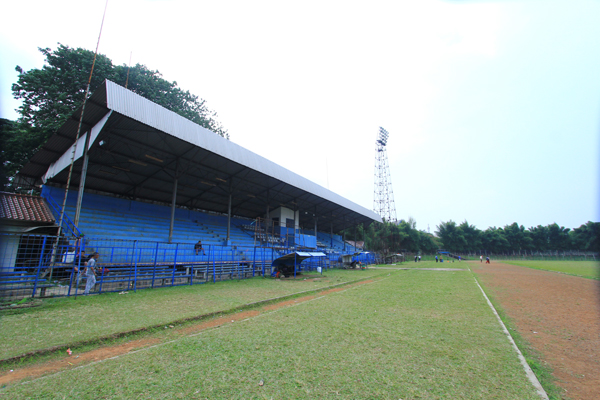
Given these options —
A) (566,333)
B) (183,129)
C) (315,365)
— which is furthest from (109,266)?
(566,333)

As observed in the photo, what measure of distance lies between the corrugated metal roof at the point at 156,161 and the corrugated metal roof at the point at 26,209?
2204mm

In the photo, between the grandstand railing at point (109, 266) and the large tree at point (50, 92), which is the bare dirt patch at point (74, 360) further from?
the large tree at point (50, 92)

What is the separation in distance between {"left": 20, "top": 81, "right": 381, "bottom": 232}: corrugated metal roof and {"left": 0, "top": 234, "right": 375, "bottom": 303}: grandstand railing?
550 centimetres

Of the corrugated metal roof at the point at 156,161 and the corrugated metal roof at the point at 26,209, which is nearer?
the corrugated metal roof at the point at 26,209

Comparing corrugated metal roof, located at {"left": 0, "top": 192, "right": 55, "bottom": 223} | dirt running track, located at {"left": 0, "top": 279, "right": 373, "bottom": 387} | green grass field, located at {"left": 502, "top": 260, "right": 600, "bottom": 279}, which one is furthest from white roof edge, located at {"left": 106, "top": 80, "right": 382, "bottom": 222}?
green grass field, located at {"left": 502, "top": 260, "right": 600, "bottom": 279}

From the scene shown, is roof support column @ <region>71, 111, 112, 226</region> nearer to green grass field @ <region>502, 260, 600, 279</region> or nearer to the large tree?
the large tree

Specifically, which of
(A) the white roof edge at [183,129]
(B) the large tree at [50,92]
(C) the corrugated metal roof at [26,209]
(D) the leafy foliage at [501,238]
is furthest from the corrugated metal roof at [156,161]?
(D) the leafy foliage at [501,238]

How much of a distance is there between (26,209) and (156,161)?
691cm

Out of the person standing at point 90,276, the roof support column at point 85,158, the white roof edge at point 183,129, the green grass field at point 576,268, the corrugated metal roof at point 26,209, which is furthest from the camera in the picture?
the green grass field at point 576,268

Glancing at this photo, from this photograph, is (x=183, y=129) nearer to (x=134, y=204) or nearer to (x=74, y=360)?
(x=134, y=204)

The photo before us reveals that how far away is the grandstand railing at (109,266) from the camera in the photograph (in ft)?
28.3

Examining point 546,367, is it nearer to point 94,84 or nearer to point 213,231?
point 213,231

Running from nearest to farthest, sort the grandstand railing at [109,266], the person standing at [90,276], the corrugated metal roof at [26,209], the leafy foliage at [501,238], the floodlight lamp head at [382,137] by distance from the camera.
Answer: the grandstand railing at [109,266] → the person standing at [90,276] → the corrugated metal roof at [26,209] → the floodlight lamp head at [382,137] → the leafy foliage at [501,238]

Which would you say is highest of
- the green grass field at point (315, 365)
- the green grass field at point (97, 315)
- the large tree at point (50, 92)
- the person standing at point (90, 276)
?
the large tree at point (50, 92)
